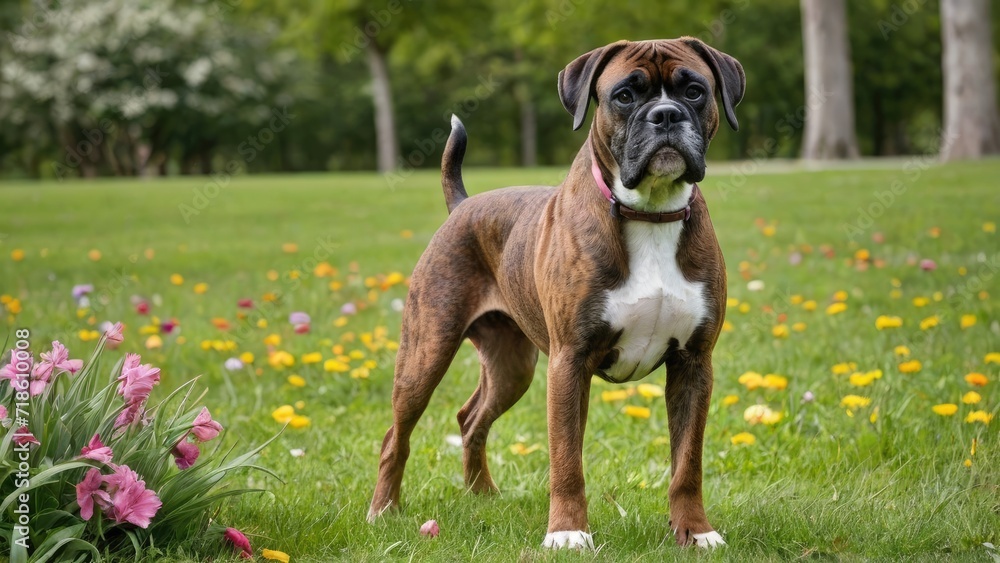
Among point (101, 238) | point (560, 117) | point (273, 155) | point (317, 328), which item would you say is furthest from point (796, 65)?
point (317, 328)

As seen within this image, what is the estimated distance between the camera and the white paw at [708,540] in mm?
3031

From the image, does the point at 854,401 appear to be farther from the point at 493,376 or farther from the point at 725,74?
the point at 725,74

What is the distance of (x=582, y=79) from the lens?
306cm

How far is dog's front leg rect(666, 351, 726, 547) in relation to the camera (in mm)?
3061

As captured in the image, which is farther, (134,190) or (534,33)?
(534,33)

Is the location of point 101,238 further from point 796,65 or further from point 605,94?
point 796,65

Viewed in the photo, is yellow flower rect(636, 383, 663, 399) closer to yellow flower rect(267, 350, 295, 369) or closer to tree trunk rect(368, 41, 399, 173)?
yellow flower rect(267, 350, 295, 369)

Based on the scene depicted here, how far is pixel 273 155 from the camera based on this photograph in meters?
49.0


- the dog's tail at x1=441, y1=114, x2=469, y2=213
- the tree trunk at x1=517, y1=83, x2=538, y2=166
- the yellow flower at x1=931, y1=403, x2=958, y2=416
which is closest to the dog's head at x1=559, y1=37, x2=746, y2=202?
the dog's tail at x1=441, y1=114, x2=469, y2=213

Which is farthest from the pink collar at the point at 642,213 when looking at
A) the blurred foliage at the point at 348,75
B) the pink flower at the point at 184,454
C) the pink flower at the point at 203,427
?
the blurred foliage at the point at 348,75

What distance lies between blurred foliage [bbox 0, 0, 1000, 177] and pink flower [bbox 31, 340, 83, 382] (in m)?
23.3

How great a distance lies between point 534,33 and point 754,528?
2649 cm

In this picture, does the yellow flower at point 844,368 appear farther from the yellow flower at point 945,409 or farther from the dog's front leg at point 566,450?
Answer: the dog's front leg at point 566,450

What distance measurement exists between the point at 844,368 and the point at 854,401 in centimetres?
40
